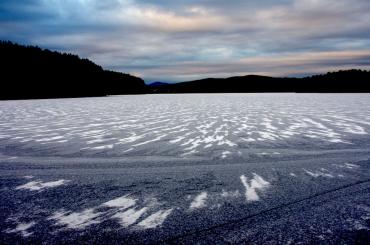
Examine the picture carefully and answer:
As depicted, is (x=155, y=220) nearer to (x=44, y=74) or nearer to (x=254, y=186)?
(x=254, y=186)

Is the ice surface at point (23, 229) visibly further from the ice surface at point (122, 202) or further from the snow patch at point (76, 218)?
the ice surface at point (122, 202)

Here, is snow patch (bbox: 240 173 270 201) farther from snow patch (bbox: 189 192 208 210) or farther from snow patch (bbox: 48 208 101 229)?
snow patch (bbox: 48 208 101 229)

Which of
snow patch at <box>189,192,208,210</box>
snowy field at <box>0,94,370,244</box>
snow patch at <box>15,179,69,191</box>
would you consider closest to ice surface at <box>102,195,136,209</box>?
snowy field at <box>0,94,370,244</box>

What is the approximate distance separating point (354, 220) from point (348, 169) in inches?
80.4

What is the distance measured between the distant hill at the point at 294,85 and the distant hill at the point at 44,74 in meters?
53.9

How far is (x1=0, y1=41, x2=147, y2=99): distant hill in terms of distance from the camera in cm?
5592

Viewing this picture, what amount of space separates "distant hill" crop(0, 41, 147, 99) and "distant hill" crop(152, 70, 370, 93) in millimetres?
53853

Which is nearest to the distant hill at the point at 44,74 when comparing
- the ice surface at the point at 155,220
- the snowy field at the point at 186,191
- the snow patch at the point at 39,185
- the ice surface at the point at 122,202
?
the snowy field at the point at 186,191

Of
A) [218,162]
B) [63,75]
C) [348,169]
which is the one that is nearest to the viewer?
[348,169]

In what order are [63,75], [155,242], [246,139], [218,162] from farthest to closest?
[63,75] → [246,139] → [218,162] → [155,242]

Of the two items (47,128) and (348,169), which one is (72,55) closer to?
(47,128)

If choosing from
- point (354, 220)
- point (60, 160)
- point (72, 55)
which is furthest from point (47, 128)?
point (72, 55)

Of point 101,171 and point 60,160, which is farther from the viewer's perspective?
point 60,160

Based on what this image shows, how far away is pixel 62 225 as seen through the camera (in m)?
2.91
